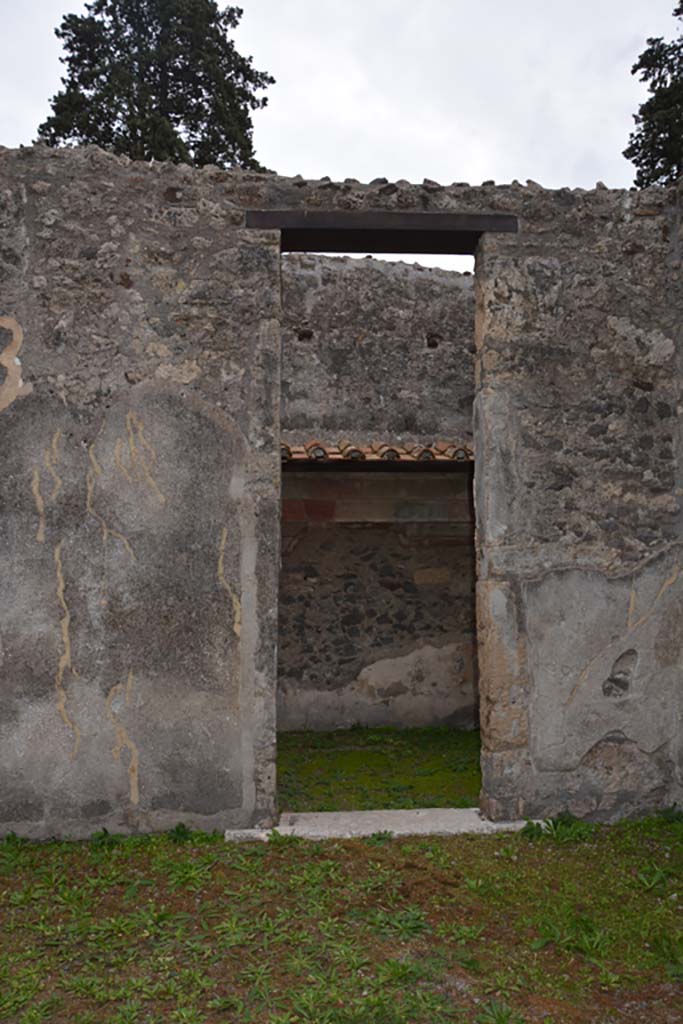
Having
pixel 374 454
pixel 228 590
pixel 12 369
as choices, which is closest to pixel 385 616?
pixel 374 454

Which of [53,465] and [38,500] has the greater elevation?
[53,465]

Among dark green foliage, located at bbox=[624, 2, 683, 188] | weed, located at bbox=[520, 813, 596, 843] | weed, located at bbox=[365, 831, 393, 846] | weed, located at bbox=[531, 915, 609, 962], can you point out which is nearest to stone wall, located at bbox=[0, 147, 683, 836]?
weed, located at bbox=[520, 813, 596, 843]

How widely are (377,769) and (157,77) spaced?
47.6ft

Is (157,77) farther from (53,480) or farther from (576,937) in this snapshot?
(576,937)

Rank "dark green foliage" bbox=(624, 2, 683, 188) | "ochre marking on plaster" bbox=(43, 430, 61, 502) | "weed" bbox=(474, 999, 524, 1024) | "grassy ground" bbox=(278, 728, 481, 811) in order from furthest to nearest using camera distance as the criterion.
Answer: "dark green foliage" bbox=(624, 2, 683, 188)
"grassy ground" bbox=(278, 728, 481, 811)
"ochre marking on plaster" bbox=(43, 430, 61, 502)
"weed" bbox=(474, 999, 524, 1024)

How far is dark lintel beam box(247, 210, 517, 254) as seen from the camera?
5.11 m

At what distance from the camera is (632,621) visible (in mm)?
5152

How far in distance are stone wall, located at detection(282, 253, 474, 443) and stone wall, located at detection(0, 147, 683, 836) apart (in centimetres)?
378

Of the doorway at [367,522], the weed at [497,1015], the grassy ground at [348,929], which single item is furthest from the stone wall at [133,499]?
the doorway at [367,522]

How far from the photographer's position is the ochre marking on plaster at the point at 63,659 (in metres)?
4.77

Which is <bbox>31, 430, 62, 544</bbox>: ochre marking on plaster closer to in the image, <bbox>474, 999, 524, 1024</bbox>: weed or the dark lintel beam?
the dark lintel beam

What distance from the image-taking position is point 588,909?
401 cm

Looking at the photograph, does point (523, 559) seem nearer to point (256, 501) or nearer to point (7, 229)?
point (256, 501)

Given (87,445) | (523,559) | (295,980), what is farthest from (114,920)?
(523,559)
